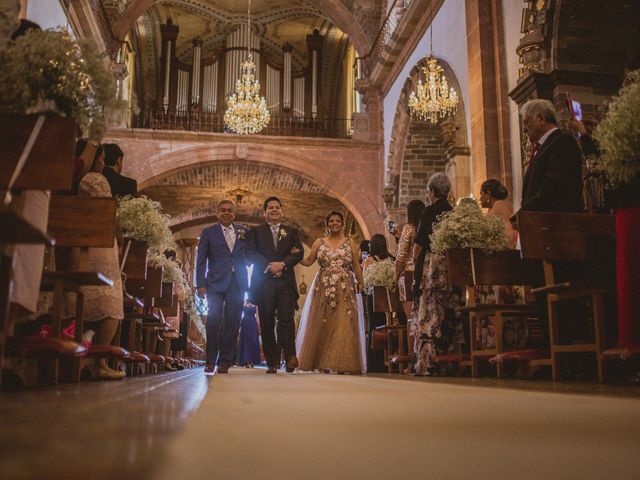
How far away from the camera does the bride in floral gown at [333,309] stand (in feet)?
23.2

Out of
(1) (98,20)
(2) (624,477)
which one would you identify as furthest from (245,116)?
(2) (624,477)

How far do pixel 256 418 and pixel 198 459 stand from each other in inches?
22.8

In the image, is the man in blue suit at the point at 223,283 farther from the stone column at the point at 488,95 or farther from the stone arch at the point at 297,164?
the stone arch at the point at 297,164

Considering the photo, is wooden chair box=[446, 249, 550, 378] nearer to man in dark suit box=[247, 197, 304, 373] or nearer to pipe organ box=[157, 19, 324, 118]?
man in dark suit box=[247, 197, 304, 373]

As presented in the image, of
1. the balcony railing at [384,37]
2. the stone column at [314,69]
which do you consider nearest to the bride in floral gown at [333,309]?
the balcony railing at [384,37]

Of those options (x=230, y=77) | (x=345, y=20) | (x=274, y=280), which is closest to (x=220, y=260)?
(x=274, y=280)

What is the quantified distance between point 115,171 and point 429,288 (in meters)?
2.68

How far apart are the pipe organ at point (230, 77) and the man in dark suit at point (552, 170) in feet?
51.9

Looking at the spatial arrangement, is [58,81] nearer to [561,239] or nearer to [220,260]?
[561,239]

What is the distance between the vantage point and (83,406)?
68.7 inches

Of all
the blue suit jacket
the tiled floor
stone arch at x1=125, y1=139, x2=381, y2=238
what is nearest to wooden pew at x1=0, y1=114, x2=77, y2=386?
the tiled floor

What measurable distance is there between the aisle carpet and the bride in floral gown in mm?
5355

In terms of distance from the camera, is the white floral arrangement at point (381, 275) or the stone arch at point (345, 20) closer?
the white floral arrangement at point (381, 275)

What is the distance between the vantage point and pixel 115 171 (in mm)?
5285
